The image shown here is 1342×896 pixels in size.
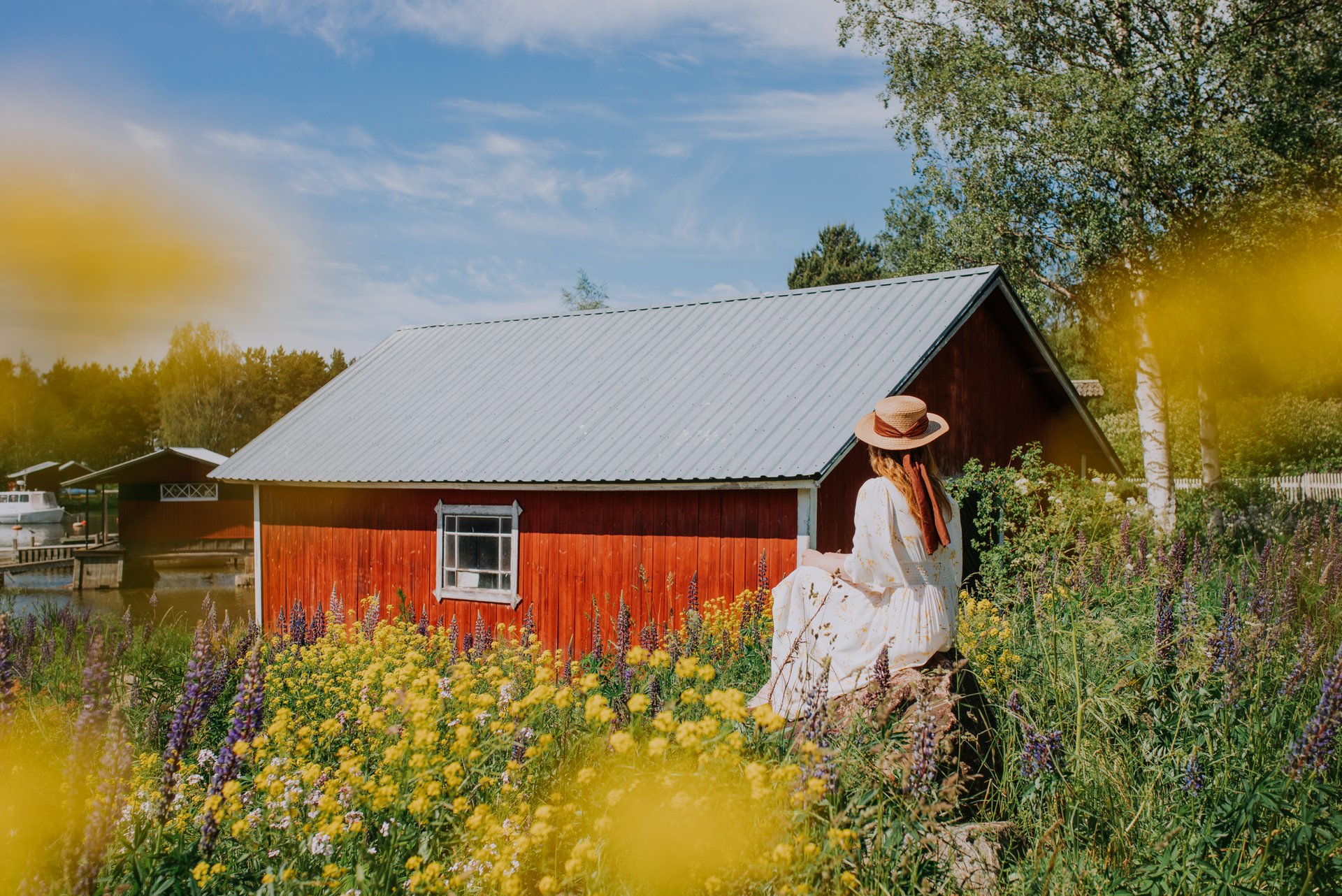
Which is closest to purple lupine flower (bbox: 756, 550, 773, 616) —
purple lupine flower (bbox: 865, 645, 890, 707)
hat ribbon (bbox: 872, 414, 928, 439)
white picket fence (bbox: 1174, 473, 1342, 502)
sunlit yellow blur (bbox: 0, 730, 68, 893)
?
hat ribbon (bbox: 872, 414, 928, 439)

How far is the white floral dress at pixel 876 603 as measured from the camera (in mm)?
4336

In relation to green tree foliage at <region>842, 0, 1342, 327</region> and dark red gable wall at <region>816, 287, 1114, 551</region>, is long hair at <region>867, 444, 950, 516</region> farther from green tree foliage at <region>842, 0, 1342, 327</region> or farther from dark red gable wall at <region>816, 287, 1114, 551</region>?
green tree foliage at <region>842, 0, 1342, 327</region>

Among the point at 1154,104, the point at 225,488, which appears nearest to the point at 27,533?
the point at 225,488

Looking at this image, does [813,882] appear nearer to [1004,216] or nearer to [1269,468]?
[1004,216]

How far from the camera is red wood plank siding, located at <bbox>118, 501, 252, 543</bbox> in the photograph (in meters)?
29.4

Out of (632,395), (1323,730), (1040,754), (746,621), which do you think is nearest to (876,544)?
(1040,754)

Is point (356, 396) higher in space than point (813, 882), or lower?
higher

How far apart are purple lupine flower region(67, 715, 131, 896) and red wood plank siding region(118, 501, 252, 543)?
29.6m

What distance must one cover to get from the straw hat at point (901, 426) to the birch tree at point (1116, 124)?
45.5 feet

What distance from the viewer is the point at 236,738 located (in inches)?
128

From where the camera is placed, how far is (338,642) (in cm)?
812

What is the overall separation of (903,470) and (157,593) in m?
26.2

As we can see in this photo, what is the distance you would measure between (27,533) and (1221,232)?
144ft

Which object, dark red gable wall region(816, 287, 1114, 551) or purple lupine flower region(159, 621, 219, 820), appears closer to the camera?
purple lupine flower region(159, 621, 219, 820)
